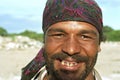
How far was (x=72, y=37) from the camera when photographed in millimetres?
3129

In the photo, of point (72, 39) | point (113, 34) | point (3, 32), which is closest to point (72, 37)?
point (72, 39)

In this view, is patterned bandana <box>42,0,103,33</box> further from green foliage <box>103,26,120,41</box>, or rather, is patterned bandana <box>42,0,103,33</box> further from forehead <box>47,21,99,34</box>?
green foliage <box>103,26,120,41</box>

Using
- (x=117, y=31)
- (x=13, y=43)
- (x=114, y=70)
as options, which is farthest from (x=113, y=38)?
(x=114, y=70)

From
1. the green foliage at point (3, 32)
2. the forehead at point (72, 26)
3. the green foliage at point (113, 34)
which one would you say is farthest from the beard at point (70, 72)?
the green foliage at point (113, 34)

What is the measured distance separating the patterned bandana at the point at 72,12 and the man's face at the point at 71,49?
4cm

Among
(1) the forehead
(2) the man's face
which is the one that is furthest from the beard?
(1) the forehead

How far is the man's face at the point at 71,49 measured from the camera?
309 centimetres

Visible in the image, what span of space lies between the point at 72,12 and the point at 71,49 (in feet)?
0.96

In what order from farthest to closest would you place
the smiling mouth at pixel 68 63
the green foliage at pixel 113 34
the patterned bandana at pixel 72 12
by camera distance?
the green foliage at pixel 113 34 < the patterned bandana at pixel 72 12 < the smiling mouth at pixel 68 63

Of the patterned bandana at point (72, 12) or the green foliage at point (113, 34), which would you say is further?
the green foliage at point (113, 34)

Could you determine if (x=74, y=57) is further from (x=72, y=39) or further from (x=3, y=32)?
(x=3, y=32)

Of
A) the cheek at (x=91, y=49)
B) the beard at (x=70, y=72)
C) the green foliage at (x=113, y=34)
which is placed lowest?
the green foliage at (x=113, y=34)

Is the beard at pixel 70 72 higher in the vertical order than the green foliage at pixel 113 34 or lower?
higher

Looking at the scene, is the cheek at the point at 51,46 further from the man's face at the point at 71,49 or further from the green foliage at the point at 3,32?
the green foliage at the point at 3,32
